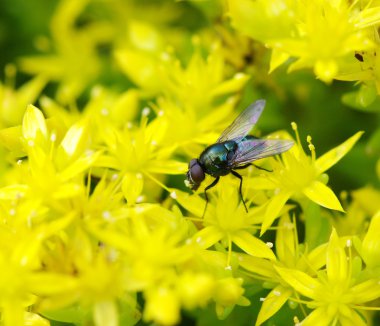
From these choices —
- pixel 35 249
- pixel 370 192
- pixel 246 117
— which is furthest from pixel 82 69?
pixel 35 249

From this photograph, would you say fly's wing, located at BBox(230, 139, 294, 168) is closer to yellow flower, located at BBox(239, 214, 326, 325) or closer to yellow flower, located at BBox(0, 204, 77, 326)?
yellow flower, located at BBox(239, 214, 326, 325)

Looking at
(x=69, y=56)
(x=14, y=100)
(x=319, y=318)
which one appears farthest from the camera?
(x=69, y=56)

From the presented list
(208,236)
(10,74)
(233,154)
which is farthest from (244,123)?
(10,74)

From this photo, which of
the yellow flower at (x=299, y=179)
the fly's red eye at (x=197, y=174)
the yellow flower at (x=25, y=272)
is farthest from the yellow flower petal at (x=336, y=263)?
the yellow flower at (x=25, y=272)

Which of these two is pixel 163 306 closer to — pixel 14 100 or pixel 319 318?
pixel 319 318

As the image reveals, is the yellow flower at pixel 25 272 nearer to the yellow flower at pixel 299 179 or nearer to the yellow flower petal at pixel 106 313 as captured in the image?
the yellow flower petal at pixel 106 313

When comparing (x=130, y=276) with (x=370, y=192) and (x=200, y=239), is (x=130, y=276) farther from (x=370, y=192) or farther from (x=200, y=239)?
(x=370, y=192)
